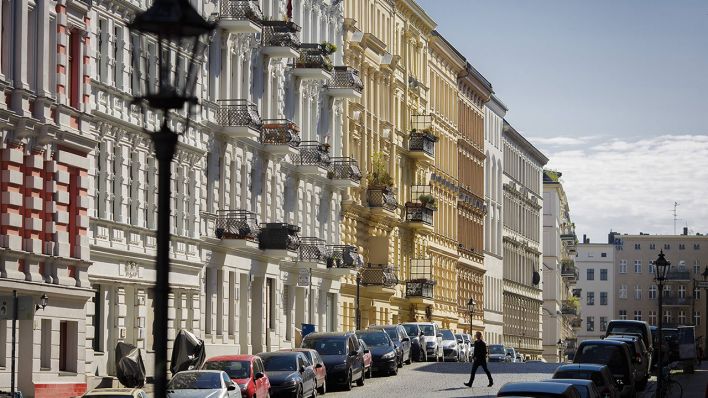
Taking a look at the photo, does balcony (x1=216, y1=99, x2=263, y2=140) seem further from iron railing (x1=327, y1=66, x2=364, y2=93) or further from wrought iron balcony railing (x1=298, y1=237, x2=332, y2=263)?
iron railing (x1=327, y1=66, x2=364, y2=93)

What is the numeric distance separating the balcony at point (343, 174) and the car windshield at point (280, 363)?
93.2 ft

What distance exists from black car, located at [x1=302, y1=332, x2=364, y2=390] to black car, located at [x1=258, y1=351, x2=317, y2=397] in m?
4.16

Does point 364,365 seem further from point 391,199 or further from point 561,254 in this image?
point 561,254

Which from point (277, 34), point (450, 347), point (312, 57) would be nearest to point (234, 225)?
point (277, 34)

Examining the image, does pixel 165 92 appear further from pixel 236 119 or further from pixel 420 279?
pixel 420 279

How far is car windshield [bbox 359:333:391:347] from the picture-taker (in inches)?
2277

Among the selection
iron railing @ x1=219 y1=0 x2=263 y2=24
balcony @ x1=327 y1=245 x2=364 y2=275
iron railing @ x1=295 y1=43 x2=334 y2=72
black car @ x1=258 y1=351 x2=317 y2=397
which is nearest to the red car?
black car @ x1=258 y1=351 x2=317 y2=397

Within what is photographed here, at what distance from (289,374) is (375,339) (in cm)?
1599

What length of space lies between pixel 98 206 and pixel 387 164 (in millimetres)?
43370

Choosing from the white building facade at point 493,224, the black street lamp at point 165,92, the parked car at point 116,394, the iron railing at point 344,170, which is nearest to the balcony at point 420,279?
the iron railing at point 344,170

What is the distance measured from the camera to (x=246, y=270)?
58906mm

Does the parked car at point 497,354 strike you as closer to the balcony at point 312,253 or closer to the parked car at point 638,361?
the balcony at point 312,253

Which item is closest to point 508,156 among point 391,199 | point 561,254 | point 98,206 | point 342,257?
point 561,254

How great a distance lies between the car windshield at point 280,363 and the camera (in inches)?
1695
